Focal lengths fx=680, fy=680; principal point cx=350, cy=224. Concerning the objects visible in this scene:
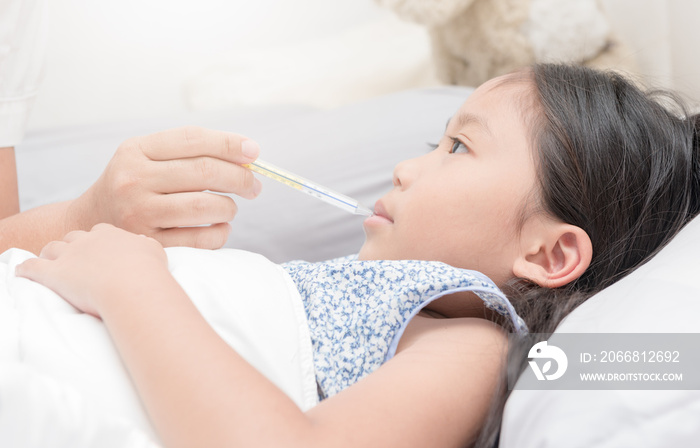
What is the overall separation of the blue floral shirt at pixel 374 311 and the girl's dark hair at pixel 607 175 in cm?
11

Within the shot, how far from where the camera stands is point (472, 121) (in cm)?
88

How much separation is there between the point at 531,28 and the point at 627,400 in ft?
3.43

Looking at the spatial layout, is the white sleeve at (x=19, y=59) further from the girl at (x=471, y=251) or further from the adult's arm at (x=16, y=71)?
the girl at (x=471, y=251)

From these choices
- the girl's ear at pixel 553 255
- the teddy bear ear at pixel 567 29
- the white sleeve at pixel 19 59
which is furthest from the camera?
the teddy bear ear at pixel 567 29

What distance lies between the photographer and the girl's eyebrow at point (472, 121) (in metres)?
0.86

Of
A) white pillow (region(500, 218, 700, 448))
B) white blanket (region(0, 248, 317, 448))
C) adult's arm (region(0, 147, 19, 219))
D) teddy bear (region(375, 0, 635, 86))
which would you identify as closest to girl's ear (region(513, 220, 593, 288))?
white pillow (region(500, 218, 700, 448))

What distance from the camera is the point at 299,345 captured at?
720 millimetres

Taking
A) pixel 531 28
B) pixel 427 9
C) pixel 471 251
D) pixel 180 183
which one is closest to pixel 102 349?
pixel 180 183

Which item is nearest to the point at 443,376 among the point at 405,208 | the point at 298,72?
the point at 405,208

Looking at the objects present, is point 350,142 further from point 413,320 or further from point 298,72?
point 298,72

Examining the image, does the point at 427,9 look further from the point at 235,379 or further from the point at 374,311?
the point at 235,379

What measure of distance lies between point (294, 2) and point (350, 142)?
42.5 inches

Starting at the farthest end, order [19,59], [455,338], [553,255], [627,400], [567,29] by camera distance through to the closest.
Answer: [567,29]
[19,59]
[553,255]
[455,338]
[627,400]

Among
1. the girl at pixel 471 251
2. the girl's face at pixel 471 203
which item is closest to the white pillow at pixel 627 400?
the girl at pixel 471 251
